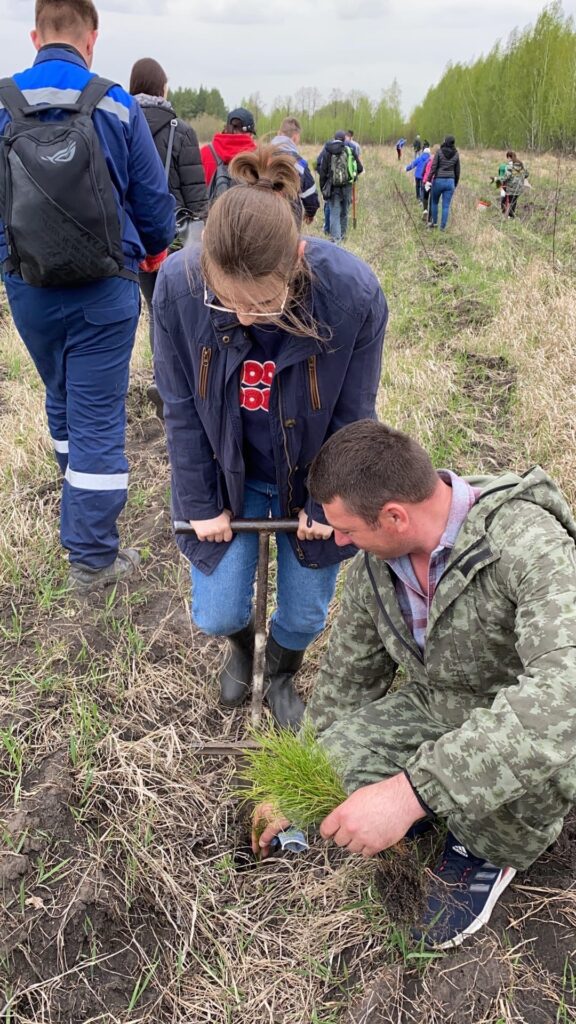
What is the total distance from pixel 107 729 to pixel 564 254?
720cm

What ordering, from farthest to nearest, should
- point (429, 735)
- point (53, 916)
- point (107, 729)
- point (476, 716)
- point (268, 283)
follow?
point (107, 729), point (429, 735), point (53, 916), point (268, 283), point (476, 716)

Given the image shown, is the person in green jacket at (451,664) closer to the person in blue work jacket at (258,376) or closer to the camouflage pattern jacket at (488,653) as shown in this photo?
the camouflage pattern jacket at (488,653)

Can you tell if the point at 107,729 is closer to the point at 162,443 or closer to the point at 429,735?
the point at 429,735

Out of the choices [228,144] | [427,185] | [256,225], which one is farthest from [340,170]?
[256,225]

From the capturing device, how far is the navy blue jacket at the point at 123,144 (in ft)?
8.61

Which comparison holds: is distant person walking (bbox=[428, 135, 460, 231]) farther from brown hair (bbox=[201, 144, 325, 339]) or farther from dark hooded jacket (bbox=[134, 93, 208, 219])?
brown hair (bbox=[201, 144, 325, 339])

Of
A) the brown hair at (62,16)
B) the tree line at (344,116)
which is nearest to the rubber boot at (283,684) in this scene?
the brown hair at (62,16)

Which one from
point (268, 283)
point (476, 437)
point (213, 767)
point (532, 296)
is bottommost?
point (213, 767)

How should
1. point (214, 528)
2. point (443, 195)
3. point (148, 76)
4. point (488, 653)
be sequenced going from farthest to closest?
point (443, 195), point (148, 76), point (214, 528), point (488, 653)

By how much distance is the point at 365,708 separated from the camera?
7.47 feet

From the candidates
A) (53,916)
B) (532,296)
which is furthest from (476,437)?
(53,916)

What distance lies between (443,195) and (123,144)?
37.0 ft

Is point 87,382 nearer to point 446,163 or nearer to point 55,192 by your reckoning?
point 55,192

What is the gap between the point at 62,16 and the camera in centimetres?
269
